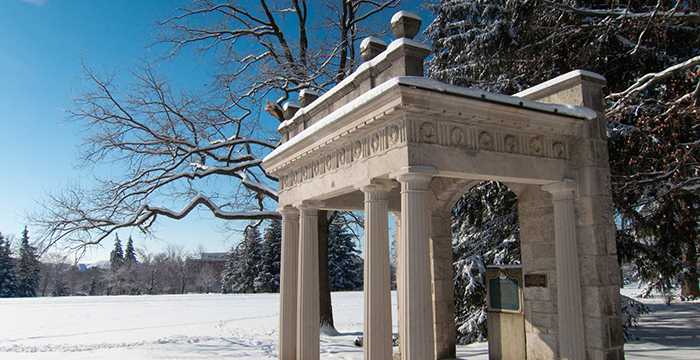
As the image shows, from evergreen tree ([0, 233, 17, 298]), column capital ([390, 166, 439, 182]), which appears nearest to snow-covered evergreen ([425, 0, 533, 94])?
column capital ([390, 166, 439, 182])

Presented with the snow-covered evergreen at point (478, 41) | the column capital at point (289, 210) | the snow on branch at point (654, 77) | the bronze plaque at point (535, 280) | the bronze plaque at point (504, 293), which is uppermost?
the snow-covered evergreen at point (478, 41)

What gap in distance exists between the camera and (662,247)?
1478 cm

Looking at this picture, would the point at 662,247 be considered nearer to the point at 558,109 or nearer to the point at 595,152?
the point at 595,152

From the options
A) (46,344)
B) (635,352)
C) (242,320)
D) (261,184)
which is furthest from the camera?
(242,320)

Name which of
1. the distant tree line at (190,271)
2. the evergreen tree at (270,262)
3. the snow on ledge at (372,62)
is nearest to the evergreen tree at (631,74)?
the snow on ledge at (372,62)

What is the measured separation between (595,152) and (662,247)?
29.0 feet

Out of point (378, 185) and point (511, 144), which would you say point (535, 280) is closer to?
point (511, 144)

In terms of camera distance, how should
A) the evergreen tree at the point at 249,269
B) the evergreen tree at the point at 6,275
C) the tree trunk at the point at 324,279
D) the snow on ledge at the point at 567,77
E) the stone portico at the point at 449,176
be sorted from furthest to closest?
the evergreen tree at the point at 6,275
the evergreen tree at the point at 249,269
the tree trunk at the point at 324,279
the snow on ledge at the point at 567,77
the stone portico at the point at 449,176

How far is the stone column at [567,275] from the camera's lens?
7.91 meters

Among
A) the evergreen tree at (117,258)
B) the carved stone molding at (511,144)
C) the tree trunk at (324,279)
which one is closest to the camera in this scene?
the carved stone molding at (511,144)

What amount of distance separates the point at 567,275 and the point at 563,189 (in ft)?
4.88

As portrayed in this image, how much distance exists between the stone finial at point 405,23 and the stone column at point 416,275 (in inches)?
89.0

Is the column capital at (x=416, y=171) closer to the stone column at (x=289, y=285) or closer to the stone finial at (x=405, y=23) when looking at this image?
the stone finial at (x=405, y=23)

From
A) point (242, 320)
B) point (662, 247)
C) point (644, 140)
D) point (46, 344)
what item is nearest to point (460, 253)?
point (662, 247)
